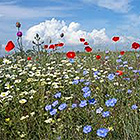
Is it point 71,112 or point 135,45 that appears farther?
point 135,45

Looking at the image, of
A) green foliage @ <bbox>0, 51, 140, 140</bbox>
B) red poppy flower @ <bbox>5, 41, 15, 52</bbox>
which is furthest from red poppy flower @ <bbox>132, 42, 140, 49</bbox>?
red poppy flower @ <bbox>5, 41, 15, 52</bbox>

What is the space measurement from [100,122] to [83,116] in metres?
0.35

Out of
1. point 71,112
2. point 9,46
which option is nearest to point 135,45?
point 9,46

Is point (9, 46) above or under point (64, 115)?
above

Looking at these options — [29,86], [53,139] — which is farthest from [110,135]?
[29,86]

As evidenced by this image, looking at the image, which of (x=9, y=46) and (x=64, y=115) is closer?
(x=64, y=115)

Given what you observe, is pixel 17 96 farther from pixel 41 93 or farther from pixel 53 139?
pixel 53 139

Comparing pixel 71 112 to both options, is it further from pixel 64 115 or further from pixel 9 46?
pixel 9 46

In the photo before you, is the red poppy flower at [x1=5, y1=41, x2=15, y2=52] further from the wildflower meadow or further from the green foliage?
the green foliage

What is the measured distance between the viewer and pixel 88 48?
530 centimetres

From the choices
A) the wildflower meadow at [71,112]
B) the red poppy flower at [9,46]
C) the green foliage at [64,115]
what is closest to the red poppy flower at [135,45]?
the wildflower meadow at [71,112]

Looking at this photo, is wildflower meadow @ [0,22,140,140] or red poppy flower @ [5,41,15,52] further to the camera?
red poppy flower @ [5,41,15,52]

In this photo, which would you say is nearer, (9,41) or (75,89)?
(75,89)

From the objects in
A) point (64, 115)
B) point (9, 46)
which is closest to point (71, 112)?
point (64, 115)
